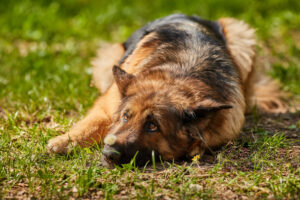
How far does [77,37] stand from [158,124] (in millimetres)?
→ 5059

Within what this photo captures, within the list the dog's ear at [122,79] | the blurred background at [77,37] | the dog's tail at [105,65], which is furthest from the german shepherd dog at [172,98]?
the blurred background at [77,37]

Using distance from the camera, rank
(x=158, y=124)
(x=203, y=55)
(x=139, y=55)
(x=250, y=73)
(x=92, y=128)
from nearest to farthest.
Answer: (x=158, y=124) < (x=92, y=128) < (x=203, y=55) < (x=139, y=55) < (x=250, y=73)

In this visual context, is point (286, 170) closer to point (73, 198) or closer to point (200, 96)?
point (200, 96)

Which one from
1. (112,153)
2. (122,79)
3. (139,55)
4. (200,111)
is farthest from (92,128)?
(200,111)

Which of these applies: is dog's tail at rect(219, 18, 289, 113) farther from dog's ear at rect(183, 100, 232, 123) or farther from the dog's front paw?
the dog's front paw

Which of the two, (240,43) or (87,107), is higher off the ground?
(240,43)

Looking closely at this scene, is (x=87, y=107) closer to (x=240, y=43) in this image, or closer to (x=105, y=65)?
(x=105, y=65)

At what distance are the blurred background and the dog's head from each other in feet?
5.91

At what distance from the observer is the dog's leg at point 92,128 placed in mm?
4027

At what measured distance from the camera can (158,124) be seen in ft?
11.8

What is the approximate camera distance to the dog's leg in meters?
4.03

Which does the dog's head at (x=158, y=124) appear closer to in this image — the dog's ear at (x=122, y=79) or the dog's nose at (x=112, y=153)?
the dog's nose at (x=112, y=153)

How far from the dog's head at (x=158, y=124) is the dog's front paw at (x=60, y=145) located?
569 mm

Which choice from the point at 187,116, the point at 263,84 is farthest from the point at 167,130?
the point at 263,84
